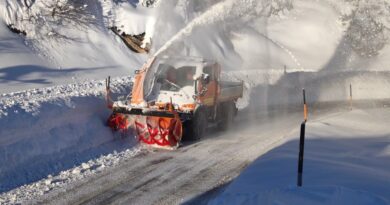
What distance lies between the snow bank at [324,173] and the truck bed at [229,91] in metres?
2.55

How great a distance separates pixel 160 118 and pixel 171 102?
0.63 meters

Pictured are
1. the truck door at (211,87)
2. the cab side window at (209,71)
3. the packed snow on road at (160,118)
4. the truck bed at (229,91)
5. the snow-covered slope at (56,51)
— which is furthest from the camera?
the snow-covered slope at (56,51)

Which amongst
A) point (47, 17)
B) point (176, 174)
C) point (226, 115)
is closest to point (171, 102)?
point (226, 115)

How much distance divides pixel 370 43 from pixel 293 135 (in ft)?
100

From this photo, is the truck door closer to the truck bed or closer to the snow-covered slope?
the truck bed

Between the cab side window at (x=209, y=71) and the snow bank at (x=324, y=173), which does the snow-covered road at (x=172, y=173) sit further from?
the cab side window at (x=209, y=71)

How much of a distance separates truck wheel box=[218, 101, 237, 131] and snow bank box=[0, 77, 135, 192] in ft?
10.8

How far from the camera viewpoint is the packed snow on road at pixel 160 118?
8.89 meters

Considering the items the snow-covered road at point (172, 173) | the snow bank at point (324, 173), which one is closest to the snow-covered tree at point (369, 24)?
the snow bank at point (324, 173)

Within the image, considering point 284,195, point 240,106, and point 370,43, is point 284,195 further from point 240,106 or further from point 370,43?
point 370,43

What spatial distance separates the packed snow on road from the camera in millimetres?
8891

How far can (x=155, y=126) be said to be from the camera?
1305 cm

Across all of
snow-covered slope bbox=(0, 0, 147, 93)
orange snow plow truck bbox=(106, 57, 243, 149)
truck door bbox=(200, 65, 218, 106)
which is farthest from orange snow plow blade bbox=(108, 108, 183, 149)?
snow-covered slope bbox=(0, 0, 147, 93)

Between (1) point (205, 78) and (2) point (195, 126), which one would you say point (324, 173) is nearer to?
(2) point (195, 126)
